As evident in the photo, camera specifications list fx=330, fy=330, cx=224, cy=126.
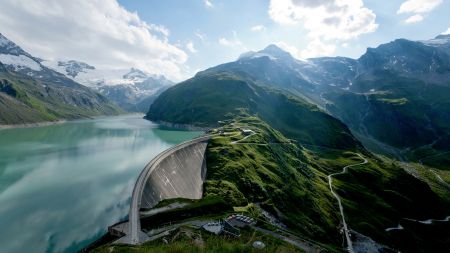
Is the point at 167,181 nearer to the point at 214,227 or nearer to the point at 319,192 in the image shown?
the point at 214,227

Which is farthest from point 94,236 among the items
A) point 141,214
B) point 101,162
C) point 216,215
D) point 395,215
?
point 395,215

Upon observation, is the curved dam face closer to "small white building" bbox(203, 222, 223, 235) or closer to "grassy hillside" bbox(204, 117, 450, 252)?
"grassy hillside" bbox(204, 117, 450, 252)

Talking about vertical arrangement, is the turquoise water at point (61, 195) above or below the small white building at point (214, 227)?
below

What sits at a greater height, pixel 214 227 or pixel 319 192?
pixel 214 227

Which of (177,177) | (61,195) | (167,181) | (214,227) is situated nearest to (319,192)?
(177,177)

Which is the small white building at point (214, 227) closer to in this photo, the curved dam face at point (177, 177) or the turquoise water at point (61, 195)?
the curved dam face at point (177, 177)

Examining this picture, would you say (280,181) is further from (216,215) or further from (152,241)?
(152,241)

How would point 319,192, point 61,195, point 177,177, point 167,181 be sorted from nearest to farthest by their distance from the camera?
point 167,181 → point 177,177 → point 61,195 → point 319,192

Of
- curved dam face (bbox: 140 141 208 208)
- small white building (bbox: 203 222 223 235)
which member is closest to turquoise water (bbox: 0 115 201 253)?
curved dam face (bbox: 140 141 208 208)

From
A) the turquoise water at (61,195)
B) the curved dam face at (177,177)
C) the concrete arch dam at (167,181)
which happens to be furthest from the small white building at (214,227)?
the turquoise water at (61,195)
